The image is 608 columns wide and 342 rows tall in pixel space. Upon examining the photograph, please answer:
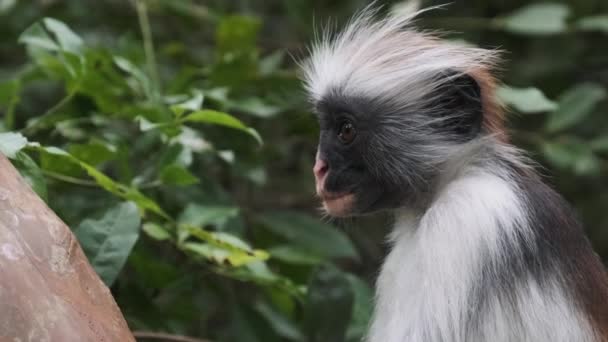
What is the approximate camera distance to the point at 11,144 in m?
3.02

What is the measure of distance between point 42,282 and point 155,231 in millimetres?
1116

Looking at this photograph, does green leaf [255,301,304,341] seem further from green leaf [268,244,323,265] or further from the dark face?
the dark face

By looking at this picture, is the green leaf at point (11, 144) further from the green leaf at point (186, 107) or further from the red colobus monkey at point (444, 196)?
the red colobus monkey at point (444, 196)

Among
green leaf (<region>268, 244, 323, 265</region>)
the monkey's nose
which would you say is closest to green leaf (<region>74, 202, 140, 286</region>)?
the monkey's nose

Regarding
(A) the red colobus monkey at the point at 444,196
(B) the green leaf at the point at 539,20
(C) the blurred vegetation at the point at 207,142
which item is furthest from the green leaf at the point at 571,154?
(A) the red colobus monkey at the point at 444,196

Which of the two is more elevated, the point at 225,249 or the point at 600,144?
the point at 225,249

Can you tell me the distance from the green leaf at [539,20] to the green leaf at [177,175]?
2.49m

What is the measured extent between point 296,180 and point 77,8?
192cm

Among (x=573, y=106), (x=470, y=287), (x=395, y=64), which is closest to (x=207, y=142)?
(x=395, y=64)

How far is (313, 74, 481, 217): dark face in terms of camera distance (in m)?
3.63

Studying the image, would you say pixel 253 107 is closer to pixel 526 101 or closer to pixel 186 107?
pixel 186 107

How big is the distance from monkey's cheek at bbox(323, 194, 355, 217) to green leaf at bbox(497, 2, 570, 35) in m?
2.26

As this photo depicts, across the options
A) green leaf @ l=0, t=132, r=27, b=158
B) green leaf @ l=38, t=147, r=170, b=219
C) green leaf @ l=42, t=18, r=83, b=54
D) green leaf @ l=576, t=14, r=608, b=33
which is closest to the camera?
green leaf @ l=0, t=132, r=27, b=158

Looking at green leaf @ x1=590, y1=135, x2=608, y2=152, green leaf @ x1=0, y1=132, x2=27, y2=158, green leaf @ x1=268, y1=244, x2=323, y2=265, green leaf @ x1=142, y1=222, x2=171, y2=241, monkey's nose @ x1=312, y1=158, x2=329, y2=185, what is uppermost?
green leaf @ x1=0, y1=132, x2=27, y2=158
